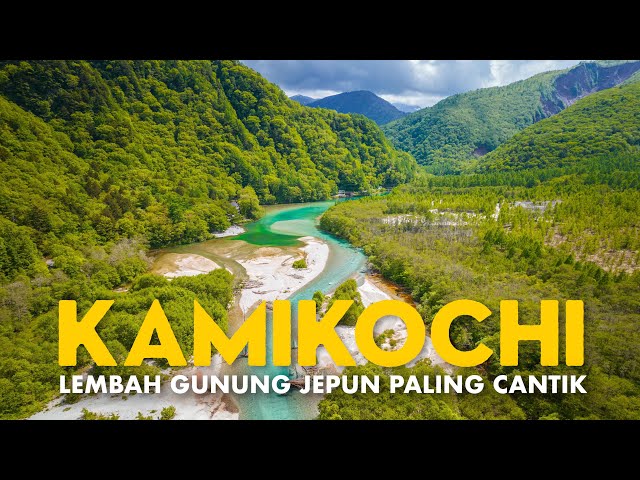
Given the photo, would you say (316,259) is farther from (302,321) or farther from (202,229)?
(302,321)

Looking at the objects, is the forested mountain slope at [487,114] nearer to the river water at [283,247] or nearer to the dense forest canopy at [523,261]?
the dense forest canopy at [523,261]

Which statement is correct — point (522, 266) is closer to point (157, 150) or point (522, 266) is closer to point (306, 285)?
point (306, 285)

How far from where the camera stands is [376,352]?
1134 centimetres

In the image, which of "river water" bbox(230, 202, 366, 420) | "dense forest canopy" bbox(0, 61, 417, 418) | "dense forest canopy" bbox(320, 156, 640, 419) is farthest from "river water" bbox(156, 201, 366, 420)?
"dense forest canopy" bbox(0, 61, 417, 418)

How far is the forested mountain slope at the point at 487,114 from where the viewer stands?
11212 cm

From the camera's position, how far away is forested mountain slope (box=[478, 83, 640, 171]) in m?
59.6

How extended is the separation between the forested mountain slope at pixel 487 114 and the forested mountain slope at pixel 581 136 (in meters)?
20.5

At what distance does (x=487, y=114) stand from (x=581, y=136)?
227ft

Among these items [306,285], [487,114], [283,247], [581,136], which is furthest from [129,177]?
[487,114]

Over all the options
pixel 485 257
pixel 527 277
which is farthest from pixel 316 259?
pixel 527 277

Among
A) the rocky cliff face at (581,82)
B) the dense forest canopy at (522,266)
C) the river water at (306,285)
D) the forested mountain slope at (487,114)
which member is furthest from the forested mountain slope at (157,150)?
the rocky cliff face at (581,82)

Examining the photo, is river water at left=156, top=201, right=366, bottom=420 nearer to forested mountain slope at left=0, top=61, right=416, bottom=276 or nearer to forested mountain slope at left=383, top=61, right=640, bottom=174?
forested mountain slope at left=0, top=61, right=416, bottom=276

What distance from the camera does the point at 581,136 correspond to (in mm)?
64500

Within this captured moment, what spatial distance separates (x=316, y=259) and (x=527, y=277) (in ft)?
49.3
